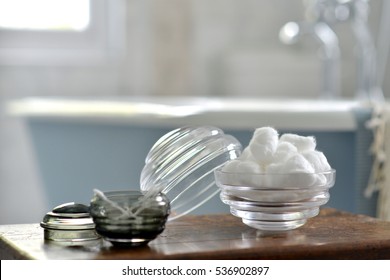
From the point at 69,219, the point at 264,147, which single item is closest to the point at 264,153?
the point at 264,147

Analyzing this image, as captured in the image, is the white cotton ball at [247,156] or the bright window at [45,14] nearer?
the white cotton ball at [247,156]

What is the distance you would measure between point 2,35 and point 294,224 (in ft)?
7.76

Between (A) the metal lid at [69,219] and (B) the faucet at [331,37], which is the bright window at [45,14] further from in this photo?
(A) the metal lid at [69,219]

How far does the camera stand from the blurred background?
3.16 meters

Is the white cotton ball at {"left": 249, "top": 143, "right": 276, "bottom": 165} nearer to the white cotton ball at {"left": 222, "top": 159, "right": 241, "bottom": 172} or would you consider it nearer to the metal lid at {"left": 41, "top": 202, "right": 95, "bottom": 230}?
the white cotton ball at {"left": 222, "top": 159, "right": 241, "bottom": 172}

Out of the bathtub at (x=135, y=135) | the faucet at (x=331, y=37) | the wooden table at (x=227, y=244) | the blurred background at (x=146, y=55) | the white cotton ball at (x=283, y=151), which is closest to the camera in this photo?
the wooden table at (x=227, y=244)

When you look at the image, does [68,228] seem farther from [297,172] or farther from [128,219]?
[297,172]

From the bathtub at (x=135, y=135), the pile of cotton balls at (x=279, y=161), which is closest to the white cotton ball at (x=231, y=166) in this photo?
the pile of cotton balls at (x=279, y=161)

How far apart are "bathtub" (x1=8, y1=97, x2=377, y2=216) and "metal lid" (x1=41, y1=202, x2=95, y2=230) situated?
3.24 ft

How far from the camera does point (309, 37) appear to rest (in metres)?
3.66

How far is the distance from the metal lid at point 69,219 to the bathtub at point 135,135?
38.9 inches

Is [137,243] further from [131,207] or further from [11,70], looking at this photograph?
[11,70]

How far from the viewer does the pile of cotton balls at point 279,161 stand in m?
0.96

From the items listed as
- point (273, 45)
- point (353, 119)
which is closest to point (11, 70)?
point (273, 45)
